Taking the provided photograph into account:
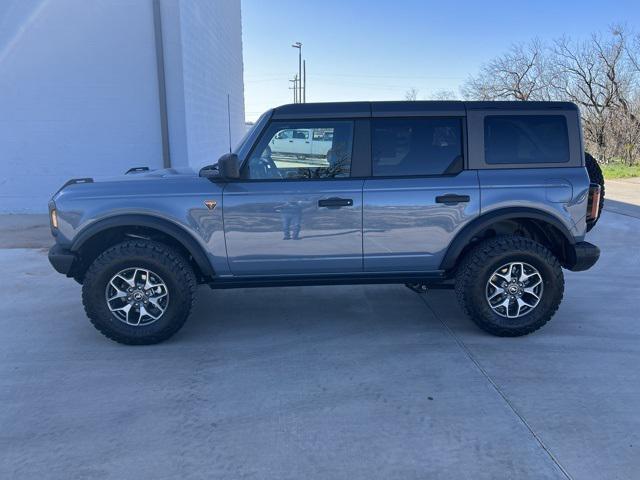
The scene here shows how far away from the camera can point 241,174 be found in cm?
405

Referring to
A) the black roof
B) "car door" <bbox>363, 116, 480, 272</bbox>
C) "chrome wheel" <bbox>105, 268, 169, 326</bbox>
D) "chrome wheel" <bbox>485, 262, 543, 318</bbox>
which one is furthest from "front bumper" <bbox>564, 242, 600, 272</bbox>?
"chrome wheel" <bbox>105, 268, 169, 326</bbox>

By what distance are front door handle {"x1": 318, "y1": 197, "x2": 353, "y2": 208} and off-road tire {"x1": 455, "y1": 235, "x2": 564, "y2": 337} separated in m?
1.10

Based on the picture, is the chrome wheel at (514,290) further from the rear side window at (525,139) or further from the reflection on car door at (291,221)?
the reflection on car door at (291,221)

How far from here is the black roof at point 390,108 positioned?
4.11m

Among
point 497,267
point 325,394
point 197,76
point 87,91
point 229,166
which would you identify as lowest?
point 325,394

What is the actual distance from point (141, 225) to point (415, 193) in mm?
2137

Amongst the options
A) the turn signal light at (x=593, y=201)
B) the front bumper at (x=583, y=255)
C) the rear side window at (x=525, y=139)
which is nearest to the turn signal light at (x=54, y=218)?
the rear side window at (x=525, y=139)

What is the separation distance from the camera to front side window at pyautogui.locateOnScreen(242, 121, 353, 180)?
4.10 metres

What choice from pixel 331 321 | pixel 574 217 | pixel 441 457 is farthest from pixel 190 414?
pixel 574 217

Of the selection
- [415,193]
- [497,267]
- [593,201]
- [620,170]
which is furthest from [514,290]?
[620,170]

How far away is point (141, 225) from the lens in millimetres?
4004

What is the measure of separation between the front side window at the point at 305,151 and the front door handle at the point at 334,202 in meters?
0.21

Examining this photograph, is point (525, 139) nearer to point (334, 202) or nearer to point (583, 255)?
point (583, 255)

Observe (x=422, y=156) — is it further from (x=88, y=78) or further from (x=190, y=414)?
(x=88, y=78)
